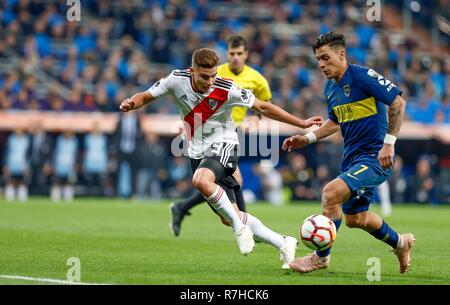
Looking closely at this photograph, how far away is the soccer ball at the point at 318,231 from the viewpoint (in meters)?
8.98

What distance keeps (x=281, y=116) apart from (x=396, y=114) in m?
1.19

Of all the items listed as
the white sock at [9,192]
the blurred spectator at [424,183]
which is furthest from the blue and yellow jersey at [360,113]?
the blurred spectator at [424,183]

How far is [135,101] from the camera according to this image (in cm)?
943

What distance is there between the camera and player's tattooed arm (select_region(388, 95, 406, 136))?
8.97 meters

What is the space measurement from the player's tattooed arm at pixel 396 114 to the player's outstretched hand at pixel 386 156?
27cm

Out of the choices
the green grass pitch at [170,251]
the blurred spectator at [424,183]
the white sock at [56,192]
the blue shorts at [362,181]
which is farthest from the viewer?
the blurred spectator at [424,183]

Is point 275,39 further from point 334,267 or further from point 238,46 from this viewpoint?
point 334,267

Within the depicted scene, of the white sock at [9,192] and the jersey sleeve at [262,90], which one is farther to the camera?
the white sock at [9,192]

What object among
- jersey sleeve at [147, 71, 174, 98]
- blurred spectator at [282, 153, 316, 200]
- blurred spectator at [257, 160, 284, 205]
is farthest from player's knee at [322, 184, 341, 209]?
blurred spectator at [282, 153, 316, 200]

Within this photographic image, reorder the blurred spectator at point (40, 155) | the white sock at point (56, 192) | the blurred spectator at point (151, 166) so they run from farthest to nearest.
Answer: the blurred spectator at point (151, 166), the white sock at point (56, 192), the blurred spectator at point (40, 155)

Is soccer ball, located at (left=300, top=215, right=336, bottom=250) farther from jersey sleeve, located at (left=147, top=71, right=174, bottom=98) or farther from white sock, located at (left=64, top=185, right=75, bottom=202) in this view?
white sock, located at (left=64, top=185, right=75, bottom=202)

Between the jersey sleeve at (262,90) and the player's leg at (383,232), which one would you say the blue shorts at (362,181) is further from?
the jersey sleeve at (262,90)

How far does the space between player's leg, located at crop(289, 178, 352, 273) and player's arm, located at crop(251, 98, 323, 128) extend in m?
0.68

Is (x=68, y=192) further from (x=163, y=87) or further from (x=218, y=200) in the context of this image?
(x=218, y=200)
